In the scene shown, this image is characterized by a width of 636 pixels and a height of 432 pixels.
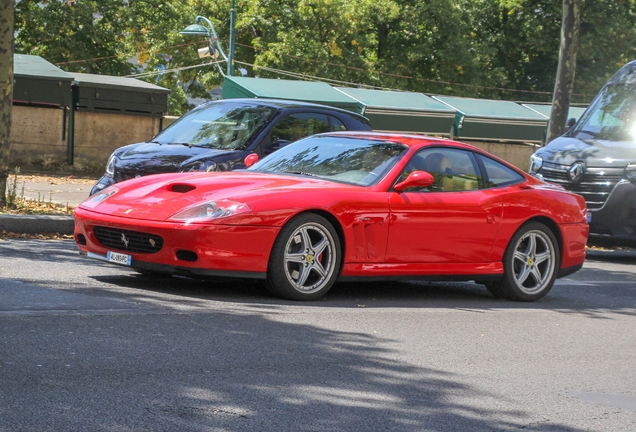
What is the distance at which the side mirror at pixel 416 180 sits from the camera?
28.6 feet

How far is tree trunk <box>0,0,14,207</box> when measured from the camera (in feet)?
43.0

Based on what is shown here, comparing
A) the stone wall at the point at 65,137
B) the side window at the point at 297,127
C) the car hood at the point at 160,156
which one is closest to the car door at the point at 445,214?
the car hood at the point at 160,156

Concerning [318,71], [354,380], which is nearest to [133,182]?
[354,380]

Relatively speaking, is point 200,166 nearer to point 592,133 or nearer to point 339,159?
point 339,159

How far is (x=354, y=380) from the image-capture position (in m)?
5.68

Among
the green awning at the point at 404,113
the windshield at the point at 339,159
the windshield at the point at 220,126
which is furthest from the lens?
the green awning at the point at 404,113

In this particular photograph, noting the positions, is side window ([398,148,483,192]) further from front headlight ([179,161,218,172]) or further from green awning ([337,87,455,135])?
green awning ([337,87,455,135])

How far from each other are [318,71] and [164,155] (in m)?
36.5

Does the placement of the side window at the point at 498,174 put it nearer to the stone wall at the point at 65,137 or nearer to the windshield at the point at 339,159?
the windshield at the point at 339,159

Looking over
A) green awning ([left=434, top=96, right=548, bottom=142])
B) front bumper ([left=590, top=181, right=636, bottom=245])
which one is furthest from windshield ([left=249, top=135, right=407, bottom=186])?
green awning ([left=434, top=96, right=548, bottom=142])

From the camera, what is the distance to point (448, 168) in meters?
9.37

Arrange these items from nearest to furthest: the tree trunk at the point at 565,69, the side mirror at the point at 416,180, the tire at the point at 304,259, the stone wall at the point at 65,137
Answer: the tire at the point at 304,259
the side mirror at the point at 416,180
the tree trunk at the point at 565,69
the stone wall at the point at 65,137

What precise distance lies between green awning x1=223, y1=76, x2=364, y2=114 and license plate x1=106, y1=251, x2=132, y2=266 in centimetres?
1766

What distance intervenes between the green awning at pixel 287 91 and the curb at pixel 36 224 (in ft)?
44.8
